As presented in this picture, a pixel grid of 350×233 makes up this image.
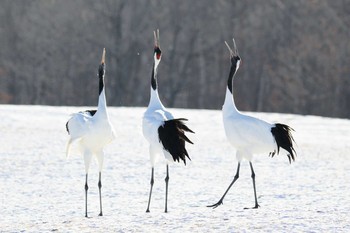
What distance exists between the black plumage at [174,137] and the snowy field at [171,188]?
0.71 m

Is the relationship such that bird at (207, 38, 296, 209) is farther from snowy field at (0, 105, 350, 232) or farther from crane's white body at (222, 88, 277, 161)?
snowy field at (0, 105, 350, 232)

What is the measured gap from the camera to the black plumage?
991 centimetres

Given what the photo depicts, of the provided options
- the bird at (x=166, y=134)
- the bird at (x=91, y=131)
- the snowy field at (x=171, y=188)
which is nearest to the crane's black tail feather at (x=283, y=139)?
the snowy field at (x=171, y=188)

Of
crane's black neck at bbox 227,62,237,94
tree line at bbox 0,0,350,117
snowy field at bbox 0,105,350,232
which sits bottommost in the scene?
snowy field at bbox 0,105,350,232

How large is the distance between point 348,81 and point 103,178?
33115mm

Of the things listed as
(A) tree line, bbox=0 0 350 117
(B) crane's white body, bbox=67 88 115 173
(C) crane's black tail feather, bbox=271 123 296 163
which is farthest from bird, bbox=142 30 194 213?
(A) tree line, bbox=0 0 350 117

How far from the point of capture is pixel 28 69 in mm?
48000

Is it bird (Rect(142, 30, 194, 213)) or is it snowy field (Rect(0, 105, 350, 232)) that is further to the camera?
bird (Rect(142, 30, 194, 213))

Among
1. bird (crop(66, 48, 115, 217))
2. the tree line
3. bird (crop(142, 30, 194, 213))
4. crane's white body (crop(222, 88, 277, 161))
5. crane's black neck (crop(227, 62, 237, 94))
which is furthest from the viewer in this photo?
the tree line

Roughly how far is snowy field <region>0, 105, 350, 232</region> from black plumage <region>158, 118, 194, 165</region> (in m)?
0.71

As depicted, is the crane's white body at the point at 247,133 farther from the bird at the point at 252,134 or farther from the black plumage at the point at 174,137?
the black plumage at the point at 174,137

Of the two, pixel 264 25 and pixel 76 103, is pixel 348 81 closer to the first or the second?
pixel 264 25

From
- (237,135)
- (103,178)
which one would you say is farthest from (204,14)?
(237,135)

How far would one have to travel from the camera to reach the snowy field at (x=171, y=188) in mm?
9016
